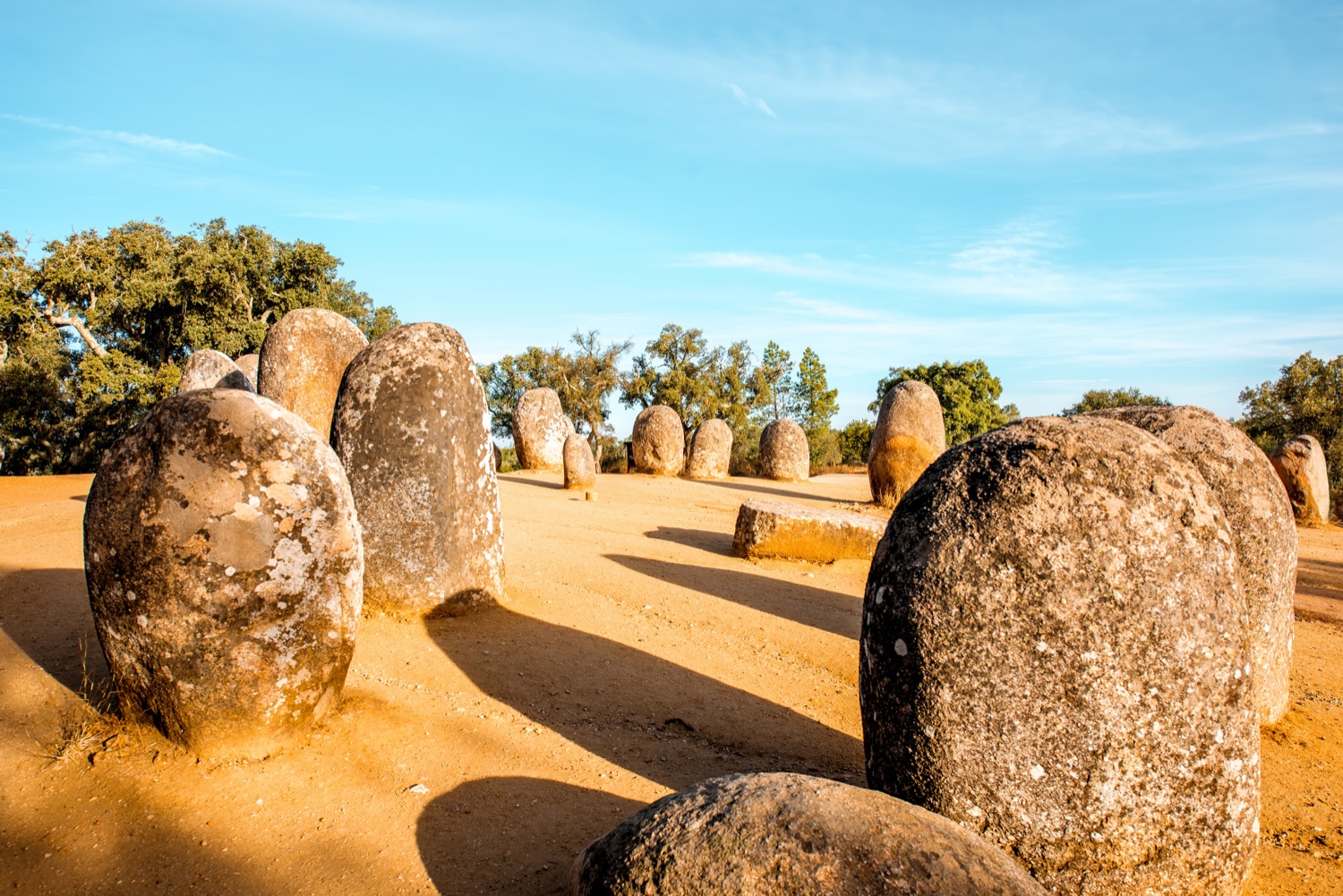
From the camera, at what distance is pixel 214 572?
12.6ft

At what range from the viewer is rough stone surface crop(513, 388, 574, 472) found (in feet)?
72.1

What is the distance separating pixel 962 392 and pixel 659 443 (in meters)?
26.5

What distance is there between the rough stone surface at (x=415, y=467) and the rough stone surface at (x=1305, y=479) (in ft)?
61.3

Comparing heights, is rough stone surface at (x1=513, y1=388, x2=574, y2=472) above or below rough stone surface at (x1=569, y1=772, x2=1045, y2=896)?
above

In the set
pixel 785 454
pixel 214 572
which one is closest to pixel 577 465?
pixel 785 454

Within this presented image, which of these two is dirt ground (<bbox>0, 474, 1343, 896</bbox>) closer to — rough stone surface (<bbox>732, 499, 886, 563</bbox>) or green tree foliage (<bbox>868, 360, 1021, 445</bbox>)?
rough stone surface (<bbox>732, 499, 886, 563</bbox>)

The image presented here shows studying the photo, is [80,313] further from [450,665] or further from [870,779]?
[870,779]

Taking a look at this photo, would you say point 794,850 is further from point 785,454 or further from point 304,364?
point 785,454

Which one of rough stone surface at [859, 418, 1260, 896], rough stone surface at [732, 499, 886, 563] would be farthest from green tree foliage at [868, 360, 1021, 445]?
rough stone surface at [859, 418, 1260, 896]

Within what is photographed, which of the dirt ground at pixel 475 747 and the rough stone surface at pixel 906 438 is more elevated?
the rough stone surface at pixel 906 438

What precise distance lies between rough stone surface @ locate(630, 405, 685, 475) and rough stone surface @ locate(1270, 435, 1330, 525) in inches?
580

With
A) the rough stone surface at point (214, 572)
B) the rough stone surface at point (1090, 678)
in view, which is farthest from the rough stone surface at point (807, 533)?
the rough stone surface at point (1090, 678)

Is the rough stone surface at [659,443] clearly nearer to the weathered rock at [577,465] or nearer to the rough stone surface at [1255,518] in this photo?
the weathered rock at [577,465]

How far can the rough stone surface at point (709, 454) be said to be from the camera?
23.2 metres
